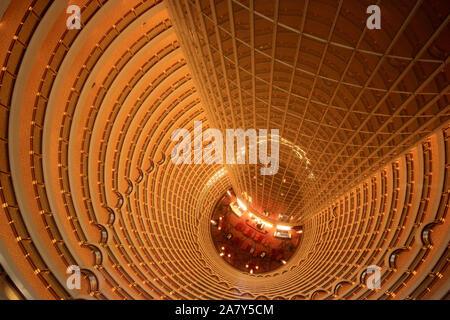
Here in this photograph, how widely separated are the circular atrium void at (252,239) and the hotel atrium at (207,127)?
483 centimetres

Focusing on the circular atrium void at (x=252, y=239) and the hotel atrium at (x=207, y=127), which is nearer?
the hotel atrium at (x=207, y=127)

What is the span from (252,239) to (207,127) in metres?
14.6

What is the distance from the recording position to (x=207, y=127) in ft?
83.9

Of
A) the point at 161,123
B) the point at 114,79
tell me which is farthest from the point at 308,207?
the point at 114,79

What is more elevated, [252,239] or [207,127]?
[207,127]

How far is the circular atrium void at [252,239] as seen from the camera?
30172 millimetres

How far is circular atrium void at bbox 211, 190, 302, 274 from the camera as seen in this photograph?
30172mm

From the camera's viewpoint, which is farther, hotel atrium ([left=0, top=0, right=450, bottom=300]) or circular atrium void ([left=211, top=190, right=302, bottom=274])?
circular atrium void ([left=211, top=190, right=302, bottom=274])

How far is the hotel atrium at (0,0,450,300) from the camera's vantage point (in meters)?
9.09

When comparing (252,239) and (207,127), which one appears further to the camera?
(252,239)

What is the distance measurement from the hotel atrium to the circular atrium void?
483 cm

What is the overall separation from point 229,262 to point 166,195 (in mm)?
11356

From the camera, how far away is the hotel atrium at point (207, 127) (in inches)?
358
